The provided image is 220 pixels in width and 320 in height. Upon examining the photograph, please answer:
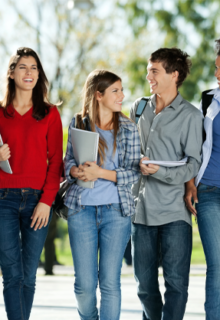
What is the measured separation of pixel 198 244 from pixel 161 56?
20.5 meters

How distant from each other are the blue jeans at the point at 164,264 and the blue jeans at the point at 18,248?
0.70m

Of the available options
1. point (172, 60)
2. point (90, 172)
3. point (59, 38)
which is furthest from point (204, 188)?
point (59, 38)

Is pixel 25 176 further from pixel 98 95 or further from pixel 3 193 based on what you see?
pixel 98 95

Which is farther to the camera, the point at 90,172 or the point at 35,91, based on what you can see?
the point at 35,91

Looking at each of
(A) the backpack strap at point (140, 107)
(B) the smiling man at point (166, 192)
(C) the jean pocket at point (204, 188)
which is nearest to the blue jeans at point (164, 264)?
(B) the smiling man at point (166, 192)

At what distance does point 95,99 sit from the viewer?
290 cm

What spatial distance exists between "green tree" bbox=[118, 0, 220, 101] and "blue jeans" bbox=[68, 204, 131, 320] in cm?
1074

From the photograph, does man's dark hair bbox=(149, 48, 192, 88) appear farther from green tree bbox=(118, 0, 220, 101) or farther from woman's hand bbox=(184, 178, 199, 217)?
green tree bbox=(118, 0, 220, 101)

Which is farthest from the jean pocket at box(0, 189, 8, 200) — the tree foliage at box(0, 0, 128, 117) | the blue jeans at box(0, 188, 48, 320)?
the tree foliage at box(0, 0, 128, 117)

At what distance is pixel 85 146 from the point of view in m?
2.68

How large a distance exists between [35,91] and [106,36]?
10558 millimetres

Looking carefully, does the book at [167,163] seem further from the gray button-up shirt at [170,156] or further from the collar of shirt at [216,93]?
the collar of shirt at [216,93]

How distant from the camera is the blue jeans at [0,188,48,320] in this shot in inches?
106

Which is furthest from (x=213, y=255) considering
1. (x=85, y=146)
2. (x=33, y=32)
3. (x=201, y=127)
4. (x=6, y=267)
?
(x=33, y=32)
